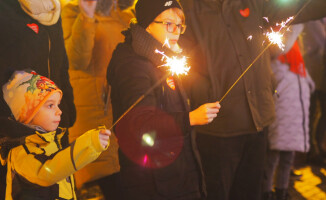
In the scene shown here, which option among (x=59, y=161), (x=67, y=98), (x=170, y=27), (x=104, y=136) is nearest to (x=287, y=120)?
(x=170, y=27)

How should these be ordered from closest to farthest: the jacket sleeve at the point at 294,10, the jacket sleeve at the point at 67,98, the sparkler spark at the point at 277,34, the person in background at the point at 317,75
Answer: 1. the sparkler spark at the point at 277,34
2. the jacket sleeve at the point at 67,98
3. the jacket sleeve at the point at 294,10
4. the person in background at the point at 317,75

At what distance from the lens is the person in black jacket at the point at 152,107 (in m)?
1.89

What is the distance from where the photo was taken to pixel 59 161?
5.21ft

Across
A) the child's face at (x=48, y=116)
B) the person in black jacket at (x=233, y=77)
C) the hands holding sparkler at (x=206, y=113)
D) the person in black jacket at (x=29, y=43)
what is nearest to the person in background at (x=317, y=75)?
the person in black jacket at (x=233, y=77)

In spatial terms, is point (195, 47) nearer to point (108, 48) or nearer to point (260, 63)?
point (260, 63)

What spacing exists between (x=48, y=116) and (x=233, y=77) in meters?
1.33

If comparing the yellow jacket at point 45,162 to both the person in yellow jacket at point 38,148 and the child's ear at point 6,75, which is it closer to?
the person in yellow jacket at point 38,148

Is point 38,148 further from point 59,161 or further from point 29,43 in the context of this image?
point 29,43

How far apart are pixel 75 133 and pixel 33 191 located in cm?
135

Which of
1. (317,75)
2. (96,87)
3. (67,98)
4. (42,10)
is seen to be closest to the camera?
(42,10)

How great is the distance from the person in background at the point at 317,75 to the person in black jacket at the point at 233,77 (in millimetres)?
2526

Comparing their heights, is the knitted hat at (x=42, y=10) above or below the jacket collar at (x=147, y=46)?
above

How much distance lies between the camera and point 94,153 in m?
1.55

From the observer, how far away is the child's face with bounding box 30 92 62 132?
1726mm
